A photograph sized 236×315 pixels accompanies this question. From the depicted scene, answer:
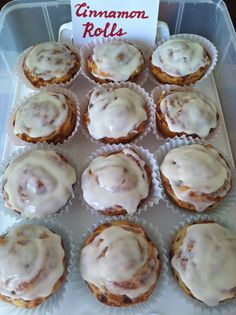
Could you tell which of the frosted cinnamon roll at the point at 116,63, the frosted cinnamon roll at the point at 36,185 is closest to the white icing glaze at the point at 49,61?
the frosted cinnamon roll at the point at 116,63

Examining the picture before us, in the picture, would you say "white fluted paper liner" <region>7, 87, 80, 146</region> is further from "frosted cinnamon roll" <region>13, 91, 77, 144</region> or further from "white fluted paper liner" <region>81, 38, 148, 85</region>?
"white fluted paper liner" <region>81, 38, 148, 85</region>

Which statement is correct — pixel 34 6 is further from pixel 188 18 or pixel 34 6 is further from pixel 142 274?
pixel 142 274

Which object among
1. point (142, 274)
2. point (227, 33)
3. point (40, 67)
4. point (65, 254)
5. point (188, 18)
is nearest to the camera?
point (142, 274)

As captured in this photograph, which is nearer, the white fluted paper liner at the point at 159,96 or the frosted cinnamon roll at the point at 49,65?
the white fluted paper liner at the point at 159,96

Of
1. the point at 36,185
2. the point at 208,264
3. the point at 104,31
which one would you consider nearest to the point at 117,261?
the point at 208,264

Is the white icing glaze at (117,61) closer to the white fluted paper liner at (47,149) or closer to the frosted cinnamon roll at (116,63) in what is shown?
the frosted cinnamon roll at (116,63)

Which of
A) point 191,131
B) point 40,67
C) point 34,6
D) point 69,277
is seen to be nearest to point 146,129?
point 191,131
